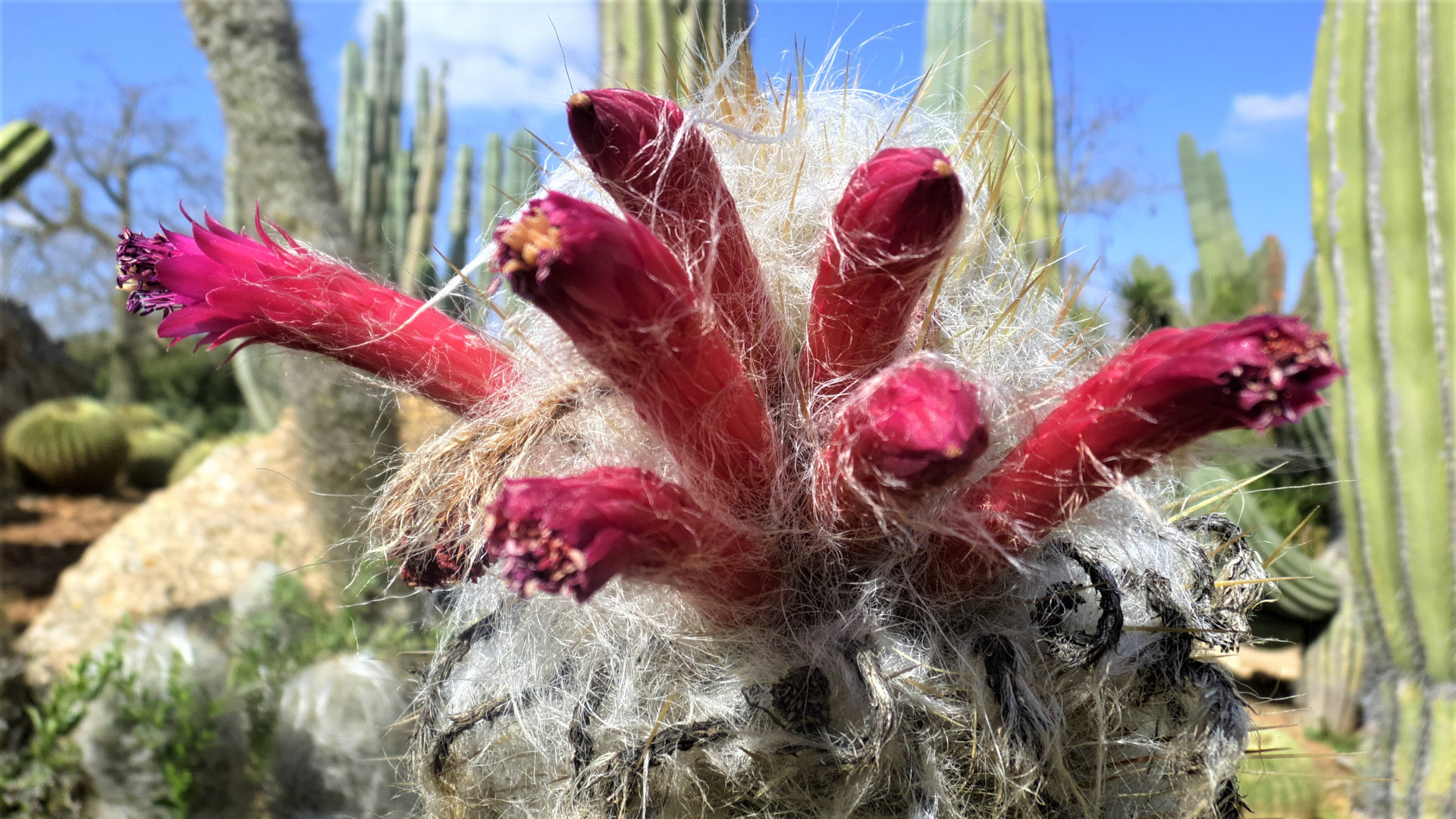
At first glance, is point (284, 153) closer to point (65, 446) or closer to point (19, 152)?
point (19, 152)

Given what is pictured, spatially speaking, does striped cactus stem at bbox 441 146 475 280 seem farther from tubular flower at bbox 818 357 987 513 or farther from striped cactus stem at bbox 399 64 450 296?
tubular flower at bbox 818 357 987 513

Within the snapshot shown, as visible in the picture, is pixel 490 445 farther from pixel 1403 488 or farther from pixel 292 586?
pixel 292 586

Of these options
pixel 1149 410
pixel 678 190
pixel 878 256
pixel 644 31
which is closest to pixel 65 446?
pixel 644 31

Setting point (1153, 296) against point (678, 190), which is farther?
point (1153, 296)

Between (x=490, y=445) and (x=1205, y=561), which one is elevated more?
(x=490, y=445)

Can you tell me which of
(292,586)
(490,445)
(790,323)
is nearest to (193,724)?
(292,586)

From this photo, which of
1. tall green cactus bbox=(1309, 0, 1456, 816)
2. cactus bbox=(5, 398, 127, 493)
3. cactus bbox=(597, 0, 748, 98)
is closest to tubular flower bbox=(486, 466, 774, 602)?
cactus bbox=(597, 0, 748, 98)
